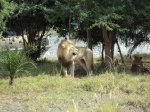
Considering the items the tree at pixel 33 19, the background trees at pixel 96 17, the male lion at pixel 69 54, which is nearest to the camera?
the male lion at pixel 69 54

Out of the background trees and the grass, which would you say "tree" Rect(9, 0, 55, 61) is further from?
the grass

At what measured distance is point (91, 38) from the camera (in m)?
14.5

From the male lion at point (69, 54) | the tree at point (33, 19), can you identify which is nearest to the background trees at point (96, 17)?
the tree at point (33, 19)

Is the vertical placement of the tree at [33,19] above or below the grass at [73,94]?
above

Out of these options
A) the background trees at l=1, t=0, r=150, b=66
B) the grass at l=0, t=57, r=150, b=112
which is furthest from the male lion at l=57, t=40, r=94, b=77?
the background trees at l=1, t=0, r=150, b=66

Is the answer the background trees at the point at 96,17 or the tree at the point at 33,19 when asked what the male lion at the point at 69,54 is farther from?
the tree at the point at 33,19

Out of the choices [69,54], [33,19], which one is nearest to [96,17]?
[69,54]

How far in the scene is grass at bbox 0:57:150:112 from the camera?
279 inches

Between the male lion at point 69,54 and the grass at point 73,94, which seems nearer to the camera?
the grass at point 73,94

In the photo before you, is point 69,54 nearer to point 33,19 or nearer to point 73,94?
point 73,94

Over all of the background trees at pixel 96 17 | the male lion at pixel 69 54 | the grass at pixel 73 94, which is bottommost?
the grass at pixel 73 94

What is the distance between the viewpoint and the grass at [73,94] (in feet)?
23.2

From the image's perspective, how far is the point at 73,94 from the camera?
8.59 metres

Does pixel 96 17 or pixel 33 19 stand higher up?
pixel 33 19
